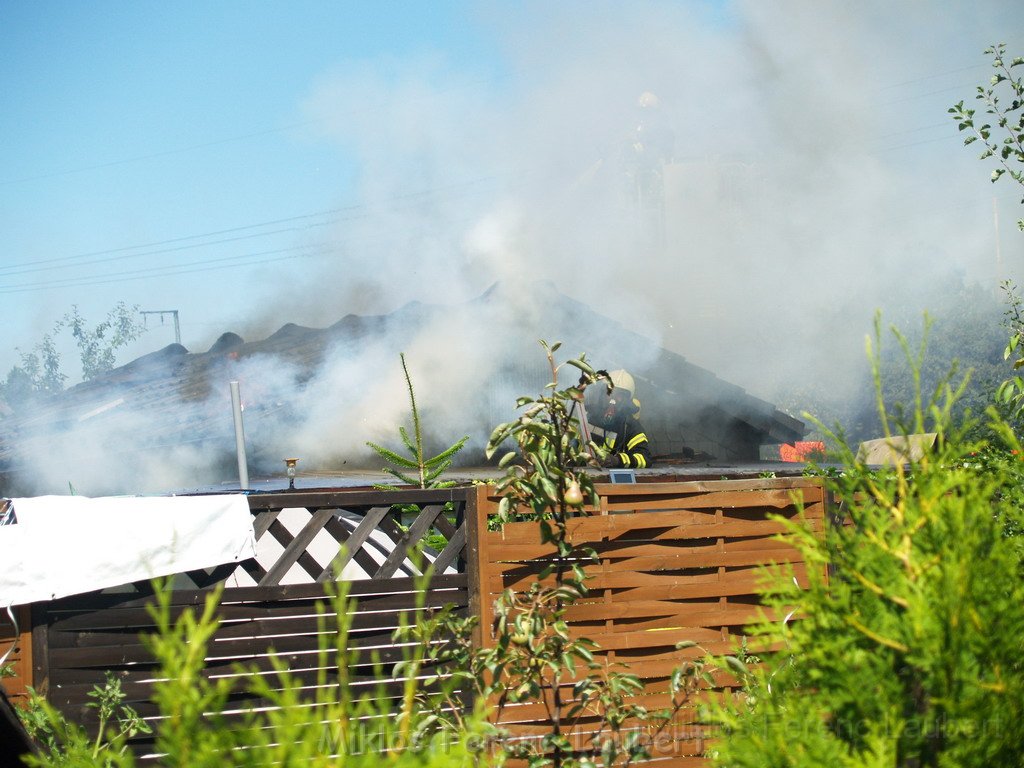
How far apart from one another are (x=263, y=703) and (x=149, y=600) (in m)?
0.73

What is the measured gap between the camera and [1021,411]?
12.7 ft

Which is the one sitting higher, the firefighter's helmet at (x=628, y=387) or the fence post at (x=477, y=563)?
the firefighter's helmet at (x=628, y=387)

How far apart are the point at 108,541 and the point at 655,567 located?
251 centimetres

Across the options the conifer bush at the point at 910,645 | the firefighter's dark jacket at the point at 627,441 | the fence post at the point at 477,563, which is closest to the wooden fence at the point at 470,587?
the fence post at the point at 477,563

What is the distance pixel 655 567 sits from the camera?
15.4 feet

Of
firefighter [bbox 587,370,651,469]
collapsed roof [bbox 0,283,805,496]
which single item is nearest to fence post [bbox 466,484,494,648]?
firefighter [bbox 587,370,651,469]

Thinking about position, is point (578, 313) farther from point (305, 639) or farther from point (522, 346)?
point (305, 639)

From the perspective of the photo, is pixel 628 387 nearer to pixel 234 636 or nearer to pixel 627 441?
pixel 627 441

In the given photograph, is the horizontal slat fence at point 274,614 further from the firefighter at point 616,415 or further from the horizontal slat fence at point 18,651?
the firefighter at point 616,415

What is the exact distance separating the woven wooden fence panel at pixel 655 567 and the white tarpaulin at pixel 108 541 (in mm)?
1205

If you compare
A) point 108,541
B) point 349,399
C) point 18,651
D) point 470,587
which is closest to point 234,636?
point 108,541

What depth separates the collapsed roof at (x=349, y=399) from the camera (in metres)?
13.3

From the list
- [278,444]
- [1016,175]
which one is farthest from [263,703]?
[278,444]

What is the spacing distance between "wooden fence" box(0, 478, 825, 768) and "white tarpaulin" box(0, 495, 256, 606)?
0.52 feet
